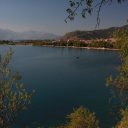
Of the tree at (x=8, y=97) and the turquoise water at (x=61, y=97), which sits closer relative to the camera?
the tree at (x=8, y=97)

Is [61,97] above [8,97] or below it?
below

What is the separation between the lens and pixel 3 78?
15.8 meters

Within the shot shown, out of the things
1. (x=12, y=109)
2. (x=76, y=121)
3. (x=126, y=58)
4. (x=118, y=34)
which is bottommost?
(x=76, y=121)

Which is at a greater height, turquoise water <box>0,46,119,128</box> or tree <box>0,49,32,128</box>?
tree <box>0,49,32,128</box>

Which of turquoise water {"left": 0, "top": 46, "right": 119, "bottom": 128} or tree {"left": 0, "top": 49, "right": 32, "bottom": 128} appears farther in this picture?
turquoise water {"left": 0, "top": 46, "right": 119, "bottom": 128}

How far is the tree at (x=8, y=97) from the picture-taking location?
592 inches

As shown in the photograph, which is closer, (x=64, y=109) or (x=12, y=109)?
(x=12, y=109)

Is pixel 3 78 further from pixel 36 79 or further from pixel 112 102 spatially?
pixel 36 79

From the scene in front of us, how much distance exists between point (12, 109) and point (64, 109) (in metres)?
32.9

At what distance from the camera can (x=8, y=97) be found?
1616 centimetres

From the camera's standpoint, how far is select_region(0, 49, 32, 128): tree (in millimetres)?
15032

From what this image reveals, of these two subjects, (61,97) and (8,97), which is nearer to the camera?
(8,97)

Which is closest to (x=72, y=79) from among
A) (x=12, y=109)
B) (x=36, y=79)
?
(x=36, y=79)

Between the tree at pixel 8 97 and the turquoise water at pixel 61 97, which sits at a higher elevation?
the tree at pixel 8 97
